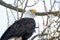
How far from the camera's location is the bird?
260 centimetres

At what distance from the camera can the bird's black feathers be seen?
8.50 feet

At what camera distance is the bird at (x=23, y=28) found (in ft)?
8.52

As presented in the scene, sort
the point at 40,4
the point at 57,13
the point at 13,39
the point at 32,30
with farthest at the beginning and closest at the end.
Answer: the point at 40,4, the point at 57,13, the point at 32,30, the point at 13,39

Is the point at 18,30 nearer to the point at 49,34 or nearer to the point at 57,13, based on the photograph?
the point at 49,34

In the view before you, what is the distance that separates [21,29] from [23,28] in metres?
0.04

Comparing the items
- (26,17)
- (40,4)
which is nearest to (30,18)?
(26,17)

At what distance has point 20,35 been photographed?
8.68 feet

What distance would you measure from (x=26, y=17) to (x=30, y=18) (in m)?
0.04

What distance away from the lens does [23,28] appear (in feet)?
8.86

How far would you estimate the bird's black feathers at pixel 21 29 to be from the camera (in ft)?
8.50

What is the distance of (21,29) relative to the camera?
2666mm

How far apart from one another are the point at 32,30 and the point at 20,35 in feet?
0.56

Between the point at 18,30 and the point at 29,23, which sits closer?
the point at 18,30

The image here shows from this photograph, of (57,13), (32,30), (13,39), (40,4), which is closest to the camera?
(13,39)
